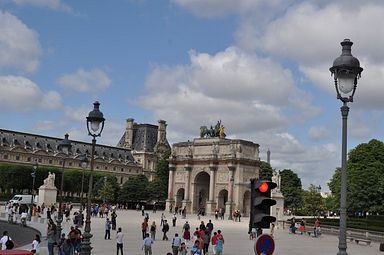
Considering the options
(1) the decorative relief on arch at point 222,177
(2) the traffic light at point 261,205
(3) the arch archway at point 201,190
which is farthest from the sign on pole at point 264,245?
(3) the arch archway at point 201,190

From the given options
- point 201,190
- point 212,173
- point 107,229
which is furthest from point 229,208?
point 107,229

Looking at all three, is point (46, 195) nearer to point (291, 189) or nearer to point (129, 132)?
point (291, 189)

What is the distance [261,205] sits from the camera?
10.1 meters

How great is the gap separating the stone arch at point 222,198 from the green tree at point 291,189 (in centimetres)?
3171

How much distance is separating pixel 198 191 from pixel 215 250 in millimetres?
76848

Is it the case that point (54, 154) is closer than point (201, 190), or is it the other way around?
point (201, 190)

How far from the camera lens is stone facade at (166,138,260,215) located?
9538 centimetres

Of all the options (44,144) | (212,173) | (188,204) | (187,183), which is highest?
(44,144)

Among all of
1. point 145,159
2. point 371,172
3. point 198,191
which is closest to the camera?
point 371,172

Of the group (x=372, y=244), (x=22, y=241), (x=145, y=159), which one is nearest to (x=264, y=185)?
(x=22, y=241)

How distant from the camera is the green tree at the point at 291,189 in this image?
127 meters

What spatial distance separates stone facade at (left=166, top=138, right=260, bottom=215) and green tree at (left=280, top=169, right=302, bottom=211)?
28872 millimetres

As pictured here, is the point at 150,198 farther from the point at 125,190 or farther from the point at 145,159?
the point at 145,159

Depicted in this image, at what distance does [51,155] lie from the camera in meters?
149
